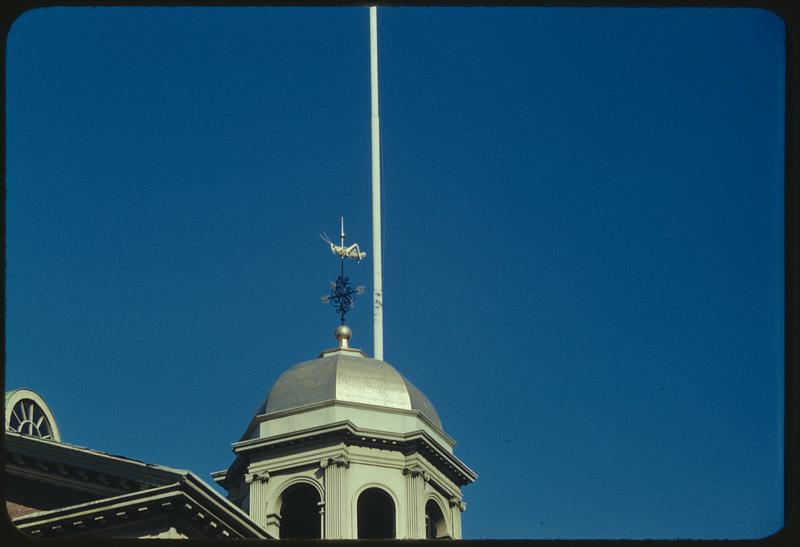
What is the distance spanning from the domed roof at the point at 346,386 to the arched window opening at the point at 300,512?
2.69 meters

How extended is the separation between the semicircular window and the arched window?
10220mm

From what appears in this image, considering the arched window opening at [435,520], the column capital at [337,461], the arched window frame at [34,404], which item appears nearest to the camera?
the arched window frame at [34,404]

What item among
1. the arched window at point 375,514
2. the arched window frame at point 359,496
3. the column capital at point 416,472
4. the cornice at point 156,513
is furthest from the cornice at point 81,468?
the column capital at point 416,472

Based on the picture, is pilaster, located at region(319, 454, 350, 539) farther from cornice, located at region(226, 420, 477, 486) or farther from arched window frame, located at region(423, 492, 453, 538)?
arched window frame, located at region(423, 492, 453, 538)

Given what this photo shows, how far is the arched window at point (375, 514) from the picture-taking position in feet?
171

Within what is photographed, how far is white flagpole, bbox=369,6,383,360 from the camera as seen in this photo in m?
63.2

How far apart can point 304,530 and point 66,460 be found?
50.2ft

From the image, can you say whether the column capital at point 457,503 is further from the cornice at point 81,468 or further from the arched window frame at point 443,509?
the cornice at point 81,468

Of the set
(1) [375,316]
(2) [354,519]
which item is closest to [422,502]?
(2) [354,519]

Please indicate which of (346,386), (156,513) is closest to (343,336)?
(346,386)

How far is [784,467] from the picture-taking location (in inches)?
359

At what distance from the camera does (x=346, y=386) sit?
53125mm

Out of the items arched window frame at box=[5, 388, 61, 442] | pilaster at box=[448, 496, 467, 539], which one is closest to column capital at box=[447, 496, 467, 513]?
pilaster at box=[448, 496, 467, 539]

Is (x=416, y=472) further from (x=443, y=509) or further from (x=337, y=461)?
(x=337, y=461)
